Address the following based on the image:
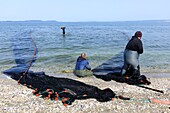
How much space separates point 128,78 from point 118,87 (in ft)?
3.65

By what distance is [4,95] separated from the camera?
8.25 m

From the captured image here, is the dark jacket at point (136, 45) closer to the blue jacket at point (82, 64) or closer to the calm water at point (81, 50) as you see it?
the blue jacket at point (82, 64)

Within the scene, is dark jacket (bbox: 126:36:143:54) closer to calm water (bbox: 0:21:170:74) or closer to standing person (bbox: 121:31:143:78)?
standing person (bbox: 121:31:143:78)

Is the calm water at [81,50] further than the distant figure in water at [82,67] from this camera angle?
Yes

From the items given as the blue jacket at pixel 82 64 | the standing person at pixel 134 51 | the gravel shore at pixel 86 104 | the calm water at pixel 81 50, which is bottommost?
the calm water at pixel 81 50

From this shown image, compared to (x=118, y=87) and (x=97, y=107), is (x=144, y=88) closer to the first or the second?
(x=118, y=87)

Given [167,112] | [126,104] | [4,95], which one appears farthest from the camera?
[4,95]

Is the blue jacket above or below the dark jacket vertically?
below

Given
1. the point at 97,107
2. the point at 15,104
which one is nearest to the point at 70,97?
the point at 97,107

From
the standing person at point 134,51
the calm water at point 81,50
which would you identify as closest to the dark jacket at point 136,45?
the standing person at point 134,51

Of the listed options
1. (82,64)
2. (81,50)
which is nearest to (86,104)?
(82,64)

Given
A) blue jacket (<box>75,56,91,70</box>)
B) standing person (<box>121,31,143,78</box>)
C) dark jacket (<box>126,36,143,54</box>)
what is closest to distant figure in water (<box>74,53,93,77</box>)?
blue jacket (<box>75,56,91,70</box>)

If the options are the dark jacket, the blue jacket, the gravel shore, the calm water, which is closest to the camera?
the gravel shore

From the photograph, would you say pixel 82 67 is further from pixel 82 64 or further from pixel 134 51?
pixel 134 51
